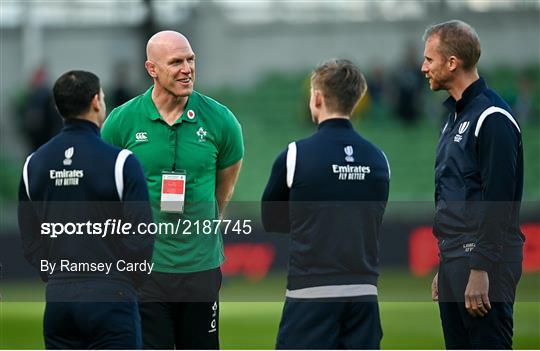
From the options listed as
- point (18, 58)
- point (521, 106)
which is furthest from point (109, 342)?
point (18, 58)

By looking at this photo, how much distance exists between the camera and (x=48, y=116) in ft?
65.7

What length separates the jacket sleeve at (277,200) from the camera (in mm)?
6273

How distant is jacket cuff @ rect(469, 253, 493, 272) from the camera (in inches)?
256

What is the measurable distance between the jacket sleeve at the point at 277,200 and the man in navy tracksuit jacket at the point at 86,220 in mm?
614

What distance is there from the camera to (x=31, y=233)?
652 centimetres

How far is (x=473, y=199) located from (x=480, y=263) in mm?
366

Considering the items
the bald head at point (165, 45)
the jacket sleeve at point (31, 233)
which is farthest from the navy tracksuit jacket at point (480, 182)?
the jacket sleeve at point (31, 233)

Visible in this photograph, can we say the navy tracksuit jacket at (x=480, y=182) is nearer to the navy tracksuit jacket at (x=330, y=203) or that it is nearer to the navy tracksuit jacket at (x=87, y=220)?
the navy tracksuit jacket at (x=330, y=203)

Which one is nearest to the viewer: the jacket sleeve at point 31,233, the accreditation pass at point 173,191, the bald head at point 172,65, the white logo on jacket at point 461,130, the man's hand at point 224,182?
the jacket sleeve at point 31,233

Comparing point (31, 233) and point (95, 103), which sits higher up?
point (95, 103)

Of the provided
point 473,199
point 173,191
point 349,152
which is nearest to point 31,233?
point 173,191

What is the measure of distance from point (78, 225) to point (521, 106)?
17.8m

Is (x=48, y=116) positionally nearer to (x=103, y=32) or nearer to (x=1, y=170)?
(x=1, y=170)

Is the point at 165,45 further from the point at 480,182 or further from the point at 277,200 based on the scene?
the point at 480,182
